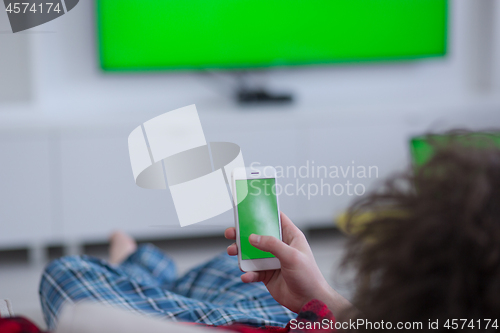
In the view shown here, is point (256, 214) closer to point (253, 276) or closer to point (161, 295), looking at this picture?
point (253, 276)

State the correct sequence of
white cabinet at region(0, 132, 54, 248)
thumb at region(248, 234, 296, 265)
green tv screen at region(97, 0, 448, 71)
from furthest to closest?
green tv screen at region(97, 0, 448, 71) → white cabinet at region(0, 132, 54, 248) → thumb at region(248, 234, 296, 265)

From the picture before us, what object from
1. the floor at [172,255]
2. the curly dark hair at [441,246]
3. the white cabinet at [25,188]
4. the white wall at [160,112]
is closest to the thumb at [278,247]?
the curly dark hair at [441,246]

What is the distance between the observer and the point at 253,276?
2.77 ft

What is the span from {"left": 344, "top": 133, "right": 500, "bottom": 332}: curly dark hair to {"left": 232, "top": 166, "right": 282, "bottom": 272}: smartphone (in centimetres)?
38

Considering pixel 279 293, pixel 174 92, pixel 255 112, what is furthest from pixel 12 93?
pixel 279 293

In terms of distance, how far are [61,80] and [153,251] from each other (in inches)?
56.7

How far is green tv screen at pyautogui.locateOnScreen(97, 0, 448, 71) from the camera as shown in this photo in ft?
8.12

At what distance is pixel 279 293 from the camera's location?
32.8 inches

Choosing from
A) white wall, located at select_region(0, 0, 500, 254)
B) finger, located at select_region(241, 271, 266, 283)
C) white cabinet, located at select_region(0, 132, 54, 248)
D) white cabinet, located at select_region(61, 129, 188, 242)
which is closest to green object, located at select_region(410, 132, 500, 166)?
finger, located at select_region(241, 271, 266, 283)

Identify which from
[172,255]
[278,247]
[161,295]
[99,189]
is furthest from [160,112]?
[278,247]

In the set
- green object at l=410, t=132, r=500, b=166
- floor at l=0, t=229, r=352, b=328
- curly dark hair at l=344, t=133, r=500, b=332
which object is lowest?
floor at l=0, t=229, r=352, b=328

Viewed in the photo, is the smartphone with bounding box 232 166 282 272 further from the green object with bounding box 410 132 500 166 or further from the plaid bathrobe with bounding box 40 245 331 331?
the green object with bounding box 410 132 500 166

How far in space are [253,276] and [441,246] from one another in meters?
0.46

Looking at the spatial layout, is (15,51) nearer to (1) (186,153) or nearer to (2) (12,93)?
(2) (12,93)
